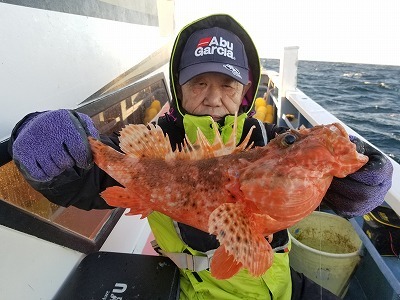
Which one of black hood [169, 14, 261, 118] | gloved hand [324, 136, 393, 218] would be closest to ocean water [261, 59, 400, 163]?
black hood [169, 14, 261, 118]

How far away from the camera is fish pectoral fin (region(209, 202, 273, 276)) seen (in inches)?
56.0

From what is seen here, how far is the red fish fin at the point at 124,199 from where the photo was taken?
5.60 feet

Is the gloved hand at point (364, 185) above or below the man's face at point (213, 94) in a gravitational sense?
below

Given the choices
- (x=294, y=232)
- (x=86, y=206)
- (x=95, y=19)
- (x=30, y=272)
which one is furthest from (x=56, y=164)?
(x=294, y=232)

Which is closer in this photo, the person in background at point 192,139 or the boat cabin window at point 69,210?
the person in background at point 192,139

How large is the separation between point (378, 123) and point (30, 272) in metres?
17.0

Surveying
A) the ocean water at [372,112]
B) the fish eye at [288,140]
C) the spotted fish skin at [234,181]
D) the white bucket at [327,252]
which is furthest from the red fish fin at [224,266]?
the ocean water at [372,112]

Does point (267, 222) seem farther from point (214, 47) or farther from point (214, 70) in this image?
point (214, 47)

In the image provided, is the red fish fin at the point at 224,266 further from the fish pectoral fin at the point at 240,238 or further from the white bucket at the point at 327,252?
the white bucket at the point at 327,252

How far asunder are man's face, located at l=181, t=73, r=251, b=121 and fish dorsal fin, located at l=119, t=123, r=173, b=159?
772 millimetres

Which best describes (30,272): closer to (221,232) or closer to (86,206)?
(86,206)

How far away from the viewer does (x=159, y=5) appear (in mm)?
7430

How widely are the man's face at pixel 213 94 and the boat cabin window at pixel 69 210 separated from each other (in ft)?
3.31

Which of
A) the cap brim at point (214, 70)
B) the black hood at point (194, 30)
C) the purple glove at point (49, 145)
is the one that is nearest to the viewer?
the purple glove at point (49, 145)
